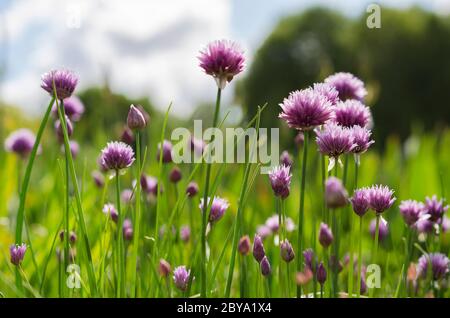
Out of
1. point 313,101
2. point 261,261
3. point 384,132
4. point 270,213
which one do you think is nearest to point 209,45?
point 313,101

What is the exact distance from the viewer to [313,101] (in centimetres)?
96

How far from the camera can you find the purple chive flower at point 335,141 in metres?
0.99

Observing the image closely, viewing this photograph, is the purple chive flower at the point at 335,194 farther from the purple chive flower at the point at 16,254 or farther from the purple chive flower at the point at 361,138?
the purple chive flower at the point at 16,254

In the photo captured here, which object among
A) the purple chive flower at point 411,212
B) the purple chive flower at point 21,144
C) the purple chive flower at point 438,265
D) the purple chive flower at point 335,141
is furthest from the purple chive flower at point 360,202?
the purple chive flower at point 21,144

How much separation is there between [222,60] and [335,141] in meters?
0.24

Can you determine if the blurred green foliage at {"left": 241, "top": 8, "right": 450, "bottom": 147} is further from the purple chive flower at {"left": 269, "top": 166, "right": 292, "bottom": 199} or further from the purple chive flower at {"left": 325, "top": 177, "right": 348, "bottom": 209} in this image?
the purple chive flower at {"left": 325, "top": 177, "right": 348, "bottom": 209}

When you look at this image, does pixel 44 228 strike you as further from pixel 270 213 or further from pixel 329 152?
pixel 329 152

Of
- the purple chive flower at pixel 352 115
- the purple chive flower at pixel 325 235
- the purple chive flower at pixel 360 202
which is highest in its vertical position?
the purple chive flower at pixel 352 115

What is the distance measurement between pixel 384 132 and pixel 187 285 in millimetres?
19268

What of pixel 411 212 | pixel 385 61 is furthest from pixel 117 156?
pixel 385 61

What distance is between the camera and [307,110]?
959 mm

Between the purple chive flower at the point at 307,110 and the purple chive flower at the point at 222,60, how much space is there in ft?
0.36

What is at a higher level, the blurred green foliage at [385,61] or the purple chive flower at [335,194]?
the blurred green foliage at [385,61]

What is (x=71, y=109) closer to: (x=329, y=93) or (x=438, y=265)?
(x=329, y=93)
